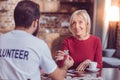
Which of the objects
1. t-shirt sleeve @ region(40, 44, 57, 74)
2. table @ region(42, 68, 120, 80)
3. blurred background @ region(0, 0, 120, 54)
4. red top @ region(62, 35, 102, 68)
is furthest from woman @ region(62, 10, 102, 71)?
blurred background @ region(0, 0, 120, 54)

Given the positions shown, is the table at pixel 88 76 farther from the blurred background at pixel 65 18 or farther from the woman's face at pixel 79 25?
the blurred background at pixel 65 18

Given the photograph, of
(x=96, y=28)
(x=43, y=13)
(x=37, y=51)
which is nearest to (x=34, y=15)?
(x=37, y=51)

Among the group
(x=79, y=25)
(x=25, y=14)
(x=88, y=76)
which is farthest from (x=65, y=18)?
(x=25, y=14)

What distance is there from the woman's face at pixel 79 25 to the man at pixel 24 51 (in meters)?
1.15

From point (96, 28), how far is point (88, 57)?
2939 mm

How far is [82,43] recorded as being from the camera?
2627 mm

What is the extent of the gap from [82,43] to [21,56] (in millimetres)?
1311

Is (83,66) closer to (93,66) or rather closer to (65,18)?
(93,66)

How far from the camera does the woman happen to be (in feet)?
8.44


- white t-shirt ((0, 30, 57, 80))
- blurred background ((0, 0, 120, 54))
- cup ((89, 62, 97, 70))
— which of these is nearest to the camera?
white t-shirt ((0, 30, 57, 80))

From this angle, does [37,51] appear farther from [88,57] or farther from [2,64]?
[88,57]

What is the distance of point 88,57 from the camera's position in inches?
101

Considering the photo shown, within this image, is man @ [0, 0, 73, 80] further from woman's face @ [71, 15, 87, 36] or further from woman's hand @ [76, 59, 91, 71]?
woman's face @ [71, 15, 87, 36]

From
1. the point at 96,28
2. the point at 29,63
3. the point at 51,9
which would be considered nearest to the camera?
the point at 29,63
